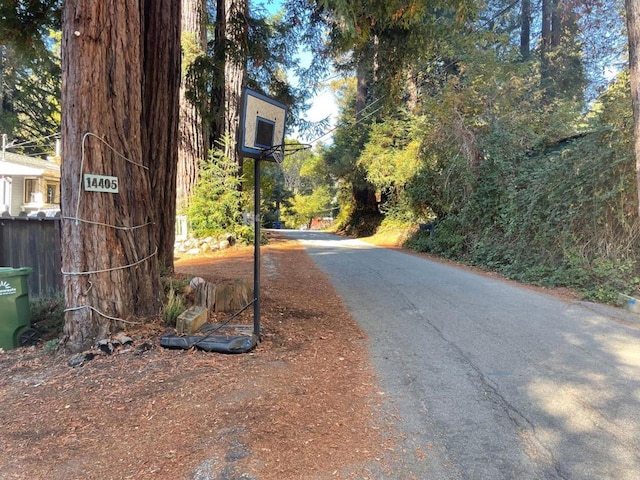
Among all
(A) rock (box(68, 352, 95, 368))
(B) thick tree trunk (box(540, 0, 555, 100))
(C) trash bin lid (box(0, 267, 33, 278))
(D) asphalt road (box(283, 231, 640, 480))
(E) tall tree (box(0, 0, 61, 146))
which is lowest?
(D) asphalt road (box(283, 231, 640, 480))

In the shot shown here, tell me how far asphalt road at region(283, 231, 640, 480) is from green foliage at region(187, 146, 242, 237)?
888cm

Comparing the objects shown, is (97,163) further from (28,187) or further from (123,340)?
(28,187)

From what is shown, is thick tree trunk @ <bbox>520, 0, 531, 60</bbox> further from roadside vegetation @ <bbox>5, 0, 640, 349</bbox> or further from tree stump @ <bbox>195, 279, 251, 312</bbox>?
tree stump @ <bbox>195, 279, 251, 312</bbox>

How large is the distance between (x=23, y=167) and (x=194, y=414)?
22868 mm

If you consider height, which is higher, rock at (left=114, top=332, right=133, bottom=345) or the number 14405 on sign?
the number 14405 on sign

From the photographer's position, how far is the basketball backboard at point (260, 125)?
4293 millimetres

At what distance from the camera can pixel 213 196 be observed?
15422 millimetres

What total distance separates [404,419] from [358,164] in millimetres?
20558

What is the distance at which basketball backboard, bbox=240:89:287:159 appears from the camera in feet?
14.1

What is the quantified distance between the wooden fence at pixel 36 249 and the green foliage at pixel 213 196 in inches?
335

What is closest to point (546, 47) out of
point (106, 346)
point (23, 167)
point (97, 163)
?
point (97, 163)

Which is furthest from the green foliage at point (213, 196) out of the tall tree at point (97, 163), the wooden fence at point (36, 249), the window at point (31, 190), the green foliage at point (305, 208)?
the green foliage at point (305, 208)

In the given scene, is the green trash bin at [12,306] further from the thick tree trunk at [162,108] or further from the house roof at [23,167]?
the house roof at [23,167]

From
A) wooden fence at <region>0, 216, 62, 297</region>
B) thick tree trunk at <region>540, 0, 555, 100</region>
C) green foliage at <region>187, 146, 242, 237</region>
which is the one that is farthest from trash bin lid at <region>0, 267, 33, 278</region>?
thick tree trunk at <region>540, 0, 555, 100</region>
